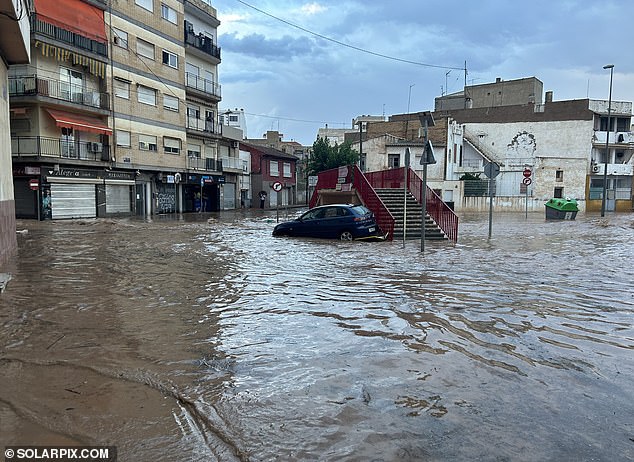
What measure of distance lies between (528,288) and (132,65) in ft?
107

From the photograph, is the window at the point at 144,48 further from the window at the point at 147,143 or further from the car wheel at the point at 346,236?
the car wheel at the point at 346,236

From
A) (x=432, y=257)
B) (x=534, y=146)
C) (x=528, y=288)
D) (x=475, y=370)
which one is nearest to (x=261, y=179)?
(x=534, y=146)

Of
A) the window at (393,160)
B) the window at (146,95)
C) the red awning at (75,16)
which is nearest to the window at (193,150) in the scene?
the window at (146,95)

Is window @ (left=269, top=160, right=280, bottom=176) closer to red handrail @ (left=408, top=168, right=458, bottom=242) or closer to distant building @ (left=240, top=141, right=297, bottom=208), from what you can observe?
distant building @ (left=240, top=141, right=297, bottom=208)

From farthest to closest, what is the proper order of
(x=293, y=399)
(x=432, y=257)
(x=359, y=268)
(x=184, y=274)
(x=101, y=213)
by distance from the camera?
(x=101, y=213) → (x=432, y=257) → (x=359, y=268) → (x=184, y=274) → (x=293, y=399)

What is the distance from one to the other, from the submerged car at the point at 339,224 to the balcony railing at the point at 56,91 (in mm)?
18741

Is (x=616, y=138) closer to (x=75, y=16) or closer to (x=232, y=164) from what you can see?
(x=232, y=164)

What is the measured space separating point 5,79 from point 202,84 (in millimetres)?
31273

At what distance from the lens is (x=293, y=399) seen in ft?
12.7

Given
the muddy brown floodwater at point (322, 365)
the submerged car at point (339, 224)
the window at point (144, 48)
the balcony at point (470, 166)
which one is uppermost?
the window at point (144, 48)

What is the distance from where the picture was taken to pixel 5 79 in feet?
37.8

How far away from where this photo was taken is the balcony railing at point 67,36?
86.7ft

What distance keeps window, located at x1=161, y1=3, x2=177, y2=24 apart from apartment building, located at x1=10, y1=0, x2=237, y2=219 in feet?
0.25

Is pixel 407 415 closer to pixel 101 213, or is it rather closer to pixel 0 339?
pixel 0 339
